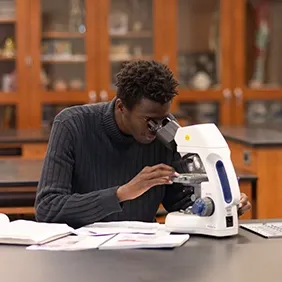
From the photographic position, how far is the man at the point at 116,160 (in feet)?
6.91

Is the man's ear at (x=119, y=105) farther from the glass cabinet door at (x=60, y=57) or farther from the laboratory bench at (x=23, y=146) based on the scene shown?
the glass cabinet door at (x=60, y=57)

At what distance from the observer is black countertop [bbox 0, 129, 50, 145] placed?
4.69 meters

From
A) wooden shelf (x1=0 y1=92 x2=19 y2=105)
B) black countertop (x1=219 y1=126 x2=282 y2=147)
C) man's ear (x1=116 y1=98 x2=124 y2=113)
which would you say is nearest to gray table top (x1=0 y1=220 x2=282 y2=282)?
man's ear (x1=116 y1=98 x2=124 y2=113)

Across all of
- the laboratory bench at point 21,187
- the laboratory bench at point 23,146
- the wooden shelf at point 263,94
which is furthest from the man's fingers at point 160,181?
the wooden shelf at point 263,94

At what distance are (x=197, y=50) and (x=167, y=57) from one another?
0.32m

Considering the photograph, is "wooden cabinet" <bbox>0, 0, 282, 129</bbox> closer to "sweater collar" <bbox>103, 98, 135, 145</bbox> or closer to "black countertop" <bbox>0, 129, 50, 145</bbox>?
"black countertop" <bbox>0, 129, 50, 145</bbox>

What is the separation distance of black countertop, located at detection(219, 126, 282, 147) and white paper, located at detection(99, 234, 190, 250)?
1955mm

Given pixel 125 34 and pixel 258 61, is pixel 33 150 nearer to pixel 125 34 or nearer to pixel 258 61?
pixel 125 34

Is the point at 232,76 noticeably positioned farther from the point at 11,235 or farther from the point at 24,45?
the point at 11,235

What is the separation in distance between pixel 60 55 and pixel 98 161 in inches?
137

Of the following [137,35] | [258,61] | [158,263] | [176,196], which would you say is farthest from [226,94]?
[158,263]

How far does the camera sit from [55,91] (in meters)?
5.63

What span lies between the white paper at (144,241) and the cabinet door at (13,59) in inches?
150

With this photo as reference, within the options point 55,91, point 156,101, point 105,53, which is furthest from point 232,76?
point 156,101
